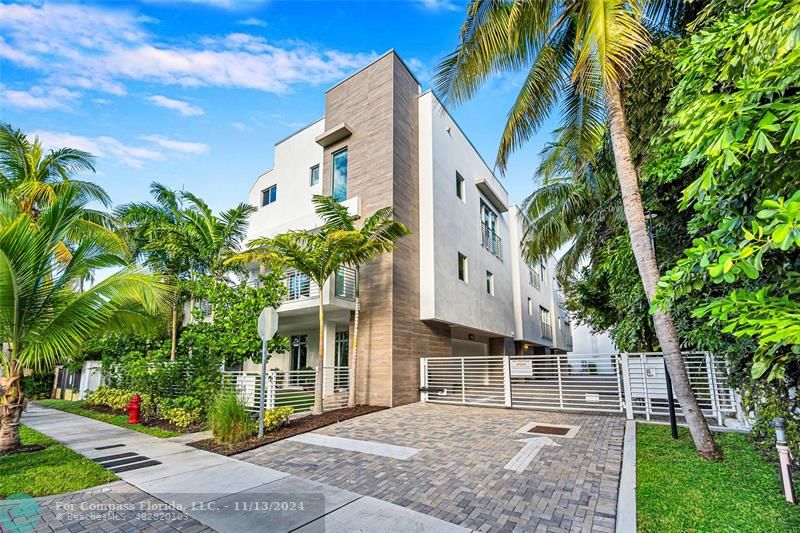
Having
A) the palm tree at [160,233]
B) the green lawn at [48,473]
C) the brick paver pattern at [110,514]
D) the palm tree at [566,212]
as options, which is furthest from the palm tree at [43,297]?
the palm tree at [566,212]

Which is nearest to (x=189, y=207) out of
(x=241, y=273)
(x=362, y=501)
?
(x=241, y=273)

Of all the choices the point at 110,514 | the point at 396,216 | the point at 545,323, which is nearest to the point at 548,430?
the point at 110,514

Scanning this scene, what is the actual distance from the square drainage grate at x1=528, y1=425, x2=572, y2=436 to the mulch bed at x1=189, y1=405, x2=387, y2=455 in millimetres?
4812

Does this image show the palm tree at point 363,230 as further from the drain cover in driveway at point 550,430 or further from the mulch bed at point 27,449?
the mulch bed at point 27,449

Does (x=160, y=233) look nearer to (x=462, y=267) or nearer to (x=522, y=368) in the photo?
(x=462, y=267)

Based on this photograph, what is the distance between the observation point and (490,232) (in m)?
22.1

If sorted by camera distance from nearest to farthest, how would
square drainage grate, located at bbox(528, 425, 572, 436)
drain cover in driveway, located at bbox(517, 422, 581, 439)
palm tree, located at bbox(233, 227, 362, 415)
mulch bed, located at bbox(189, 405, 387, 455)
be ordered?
mulch bed, located at bbox(189, 405, 387, 455) < drain cover in driveway, located at bbox(517, 422, 581, 439) < square drainage grate, located at bbox(528, 425, 572, 436) < palm tree, located at bbox(233, 227, 362, 415)

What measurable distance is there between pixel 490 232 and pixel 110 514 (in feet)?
67.1

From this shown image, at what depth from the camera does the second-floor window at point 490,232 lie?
68.7 ft

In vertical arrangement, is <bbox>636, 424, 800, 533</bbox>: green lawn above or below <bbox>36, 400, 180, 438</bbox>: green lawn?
above

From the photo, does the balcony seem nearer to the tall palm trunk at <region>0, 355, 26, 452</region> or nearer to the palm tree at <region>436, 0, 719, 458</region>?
the palm tree at <region>436, 0, 719, 458</region>

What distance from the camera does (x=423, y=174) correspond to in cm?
1510

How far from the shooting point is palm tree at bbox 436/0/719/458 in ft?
19.9

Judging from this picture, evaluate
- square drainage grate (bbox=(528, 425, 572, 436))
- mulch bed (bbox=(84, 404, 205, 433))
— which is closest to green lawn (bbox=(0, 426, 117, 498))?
mulch bed (bbox=(84, 404, 205, 433))
